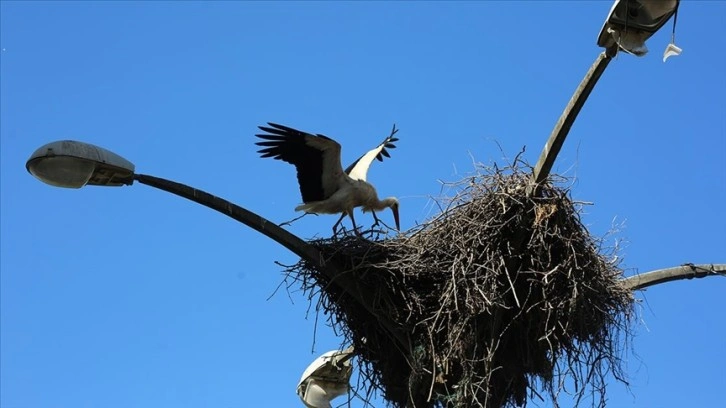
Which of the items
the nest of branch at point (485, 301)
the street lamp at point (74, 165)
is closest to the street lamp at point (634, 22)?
the nest of branch at point (485, 301)

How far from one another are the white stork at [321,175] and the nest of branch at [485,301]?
89cm

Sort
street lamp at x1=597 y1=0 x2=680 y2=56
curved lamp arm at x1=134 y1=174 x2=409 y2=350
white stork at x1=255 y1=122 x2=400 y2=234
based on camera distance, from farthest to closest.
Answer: white stork at x1=255 y1=122 x2=400 y2=234, curved lamp arm at x1=134 y1=174 x2=409 y2=350, street lamp at x1=597 y1=0 x2=680 y2=56

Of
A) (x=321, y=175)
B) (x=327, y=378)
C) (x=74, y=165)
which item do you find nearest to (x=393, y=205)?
(x=321, y=175)

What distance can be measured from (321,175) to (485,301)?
2.73 meters

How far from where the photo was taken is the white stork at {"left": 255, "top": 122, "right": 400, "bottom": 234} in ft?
27.3

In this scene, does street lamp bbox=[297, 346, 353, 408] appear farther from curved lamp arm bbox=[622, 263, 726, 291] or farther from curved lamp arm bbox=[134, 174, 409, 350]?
curved lamp arm bbox=[622, 263, 726, 291]

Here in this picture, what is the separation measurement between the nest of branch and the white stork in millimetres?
894

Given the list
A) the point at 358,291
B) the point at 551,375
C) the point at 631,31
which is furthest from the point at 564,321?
the point at 631,31

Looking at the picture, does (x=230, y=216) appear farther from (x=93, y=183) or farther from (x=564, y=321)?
(x=564, y=321)

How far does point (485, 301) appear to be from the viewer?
643 cm

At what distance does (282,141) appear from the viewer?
831 centimetres

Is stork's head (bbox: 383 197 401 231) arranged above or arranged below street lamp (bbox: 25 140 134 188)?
above

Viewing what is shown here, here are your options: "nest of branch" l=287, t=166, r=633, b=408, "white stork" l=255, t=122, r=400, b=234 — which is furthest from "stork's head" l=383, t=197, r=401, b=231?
"nest of branch" l=287, t=166, r=633, b=408

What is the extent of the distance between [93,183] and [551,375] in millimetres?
3085
